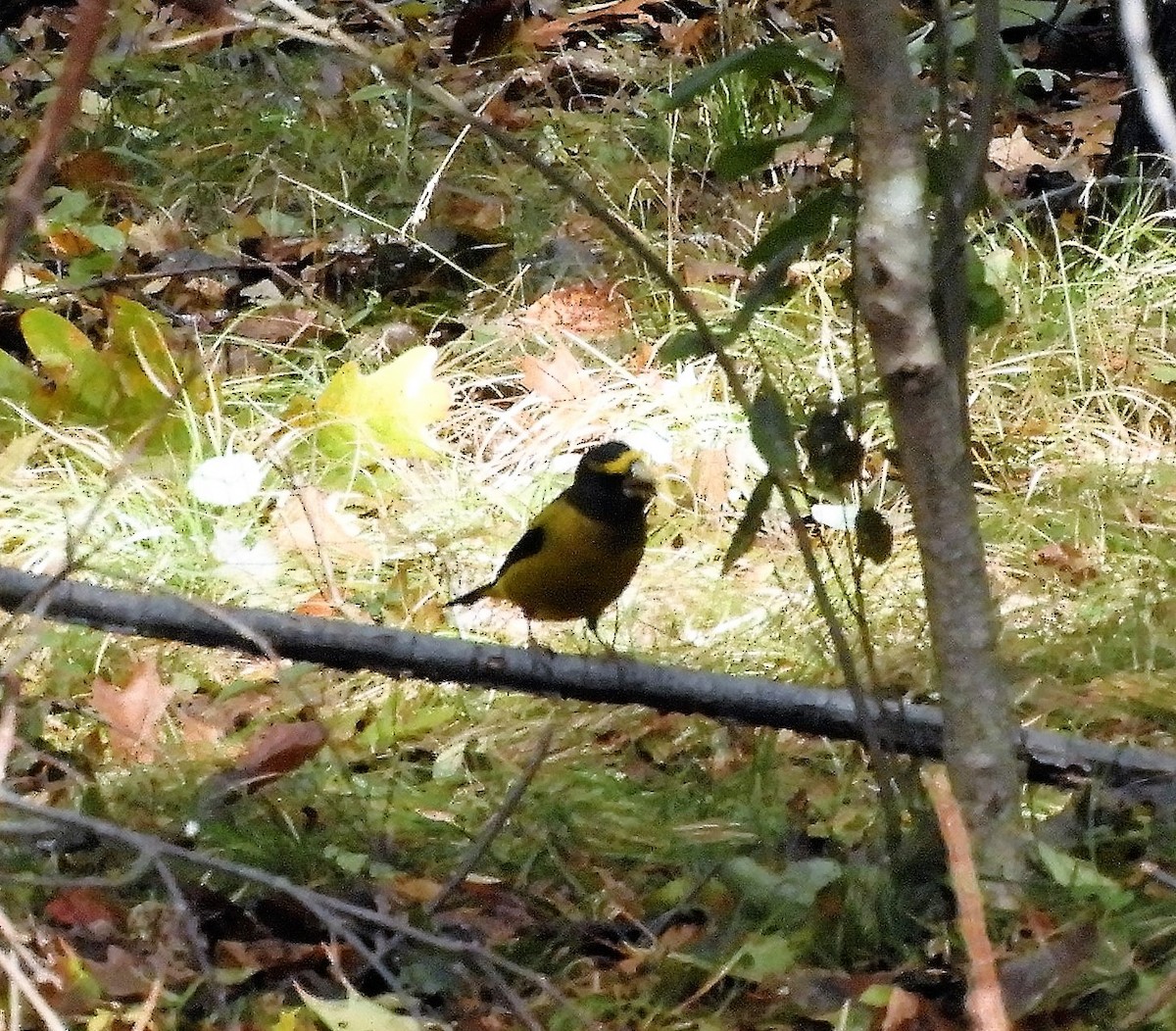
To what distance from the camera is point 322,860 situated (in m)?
2.37

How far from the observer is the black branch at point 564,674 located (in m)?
2.27

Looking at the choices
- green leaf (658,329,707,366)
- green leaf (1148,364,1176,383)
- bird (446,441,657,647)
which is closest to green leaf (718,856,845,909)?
green leaf (658,329,707,366)

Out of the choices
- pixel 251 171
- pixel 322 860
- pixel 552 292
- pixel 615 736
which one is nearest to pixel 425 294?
pixel 552 292

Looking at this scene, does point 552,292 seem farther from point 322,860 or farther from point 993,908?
point 993,908

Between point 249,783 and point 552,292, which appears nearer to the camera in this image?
point 249,783

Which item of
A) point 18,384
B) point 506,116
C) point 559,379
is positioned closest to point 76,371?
point 18,384

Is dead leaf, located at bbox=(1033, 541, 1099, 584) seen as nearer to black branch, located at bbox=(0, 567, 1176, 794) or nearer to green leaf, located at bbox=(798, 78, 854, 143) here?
black branch, located at bbox=(0, 567, 1176, 794)

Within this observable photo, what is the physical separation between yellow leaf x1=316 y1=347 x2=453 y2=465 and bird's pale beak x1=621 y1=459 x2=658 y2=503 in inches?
42.8

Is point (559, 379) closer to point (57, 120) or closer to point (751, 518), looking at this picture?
point (751, 518)

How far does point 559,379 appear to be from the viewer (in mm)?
4613

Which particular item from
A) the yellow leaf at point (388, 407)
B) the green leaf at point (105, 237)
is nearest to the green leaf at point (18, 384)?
the green leaf at point (105, 237)

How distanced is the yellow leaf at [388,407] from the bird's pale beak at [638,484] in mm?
1088

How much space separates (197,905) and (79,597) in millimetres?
618

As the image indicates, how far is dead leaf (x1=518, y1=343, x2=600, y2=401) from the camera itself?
180 inches
